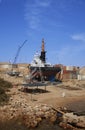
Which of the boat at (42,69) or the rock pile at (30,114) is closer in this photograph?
the rock pile at (30,114)

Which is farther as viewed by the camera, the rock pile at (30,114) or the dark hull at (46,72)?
the dark hull at (46,72)

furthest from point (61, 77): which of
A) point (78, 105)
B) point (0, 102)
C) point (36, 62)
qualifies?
point (0, 102)

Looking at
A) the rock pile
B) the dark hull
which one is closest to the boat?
the dark hull

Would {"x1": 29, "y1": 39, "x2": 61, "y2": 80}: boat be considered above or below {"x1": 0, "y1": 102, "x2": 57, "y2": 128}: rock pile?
above

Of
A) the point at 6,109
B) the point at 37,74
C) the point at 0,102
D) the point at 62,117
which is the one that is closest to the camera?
the point at 62,117

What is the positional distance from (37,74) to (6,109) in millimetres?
41945

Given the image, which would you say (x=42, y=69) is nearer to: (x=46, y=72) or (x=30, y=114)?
(x=46, y=72)

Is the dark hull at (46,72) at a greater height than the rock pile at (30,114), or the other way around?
the dark hull at (46,72)

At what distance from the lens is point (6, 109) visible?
2739 cm

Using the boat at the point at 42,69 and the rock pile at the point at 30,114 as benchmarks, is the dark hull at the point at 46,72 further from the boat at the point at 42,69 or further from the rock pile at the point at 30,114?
the rock pile at the point at 30,114

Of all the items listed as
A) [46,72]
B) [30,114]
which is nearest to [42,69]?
[46,72]

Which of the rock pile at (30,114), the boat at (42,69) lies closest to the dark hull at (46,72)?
the boat at (42,69)

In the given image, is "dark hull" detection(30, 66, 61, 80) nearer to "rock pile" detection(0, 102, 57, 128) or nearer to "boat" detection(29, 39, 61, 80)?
"boat" detection(29, 39, 61, 80)

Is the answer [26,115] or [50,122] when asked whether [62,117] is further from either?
[26,115]
